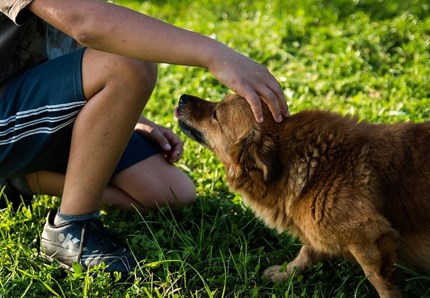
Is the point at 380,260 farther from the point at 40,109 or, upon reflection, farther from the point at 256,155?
the point at 40,109

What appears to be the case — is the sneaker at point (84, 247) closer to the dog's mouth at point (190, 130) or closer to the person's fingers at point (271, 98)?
the dog's mouth at point (190, 130)

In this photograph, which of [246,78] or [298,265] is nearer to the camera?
[246,78]

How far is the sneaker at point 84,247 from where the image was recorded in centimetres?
342

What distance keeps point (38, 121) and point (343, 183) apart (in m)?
1.53

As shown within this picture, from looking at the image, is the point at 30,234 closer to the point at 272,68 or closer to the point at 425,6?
the point at 272,68

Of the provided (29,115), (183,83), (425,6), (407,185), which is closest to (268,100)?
(407,185)

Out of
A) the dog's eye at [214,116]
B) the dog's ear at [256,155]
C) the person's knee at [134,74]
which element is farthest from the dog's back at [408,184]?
the person's knee at [134,74]

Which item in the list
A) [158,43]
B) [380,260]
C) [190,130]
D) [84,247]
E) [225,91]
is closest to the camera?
[158,43]

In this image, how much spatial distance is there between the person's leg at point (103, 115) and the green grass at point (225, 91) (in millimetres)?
443

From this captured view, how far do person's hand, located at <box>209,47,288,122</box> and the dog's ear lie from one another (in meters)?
0.37

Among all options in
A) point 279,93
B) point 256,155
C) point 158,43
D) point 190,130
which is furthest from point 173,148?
point 279,93

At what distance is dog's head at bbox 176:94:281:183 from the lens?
314 centimetres

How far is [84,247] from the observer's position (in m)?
3.46

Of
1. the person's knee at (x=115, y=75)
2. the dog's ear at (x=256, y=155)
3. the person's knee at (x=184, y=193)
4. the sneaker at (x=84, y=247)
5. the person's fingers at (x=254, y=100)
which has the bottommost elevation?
the sneaker at (x=84, y=247)
